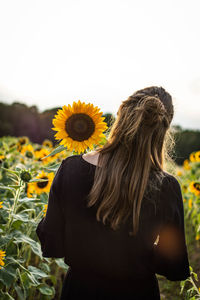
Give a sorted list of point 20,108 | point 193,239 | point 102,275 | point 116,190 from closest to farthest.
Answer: point 116,190 < point 102,275 < point 193,239 < point 20,108

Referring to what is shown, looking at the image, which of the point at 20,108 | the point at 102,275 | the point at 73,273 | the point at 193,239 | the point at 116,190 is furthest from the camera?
the point at 20,108

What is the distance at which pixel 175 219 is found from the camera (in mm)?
1446

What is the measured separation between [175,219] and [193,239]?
4357 mm

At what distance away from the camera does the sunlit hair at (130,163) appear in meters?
1.38

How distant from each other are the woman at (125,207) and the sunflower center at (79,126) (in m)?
0.32

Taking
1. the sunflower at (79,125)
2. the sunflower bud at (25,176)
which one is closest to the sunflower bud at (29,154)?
the sunflower bud at (25,176)

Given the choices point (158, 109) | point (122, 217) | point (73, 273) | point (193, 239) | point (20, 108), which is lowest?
point (193, 239)

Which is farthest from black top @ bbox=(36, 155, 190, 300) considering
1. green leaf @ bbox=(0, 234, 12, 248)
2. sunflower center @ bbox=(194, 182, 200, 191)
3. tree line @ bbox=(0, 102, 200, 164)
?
tree line @ bbox=(0, 102, 200, 164)

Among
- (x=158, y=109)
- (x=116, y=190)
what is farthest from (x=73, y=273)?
(x=158, y=109)

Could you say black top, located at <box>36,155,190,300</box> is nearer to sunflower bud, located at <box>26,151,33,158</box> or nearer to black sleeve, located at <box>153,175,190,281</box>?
black sleeve, located at <box>153,175,190,281</box>

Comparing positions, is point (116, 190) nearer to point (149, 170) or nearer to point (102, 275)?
point (149, 170)

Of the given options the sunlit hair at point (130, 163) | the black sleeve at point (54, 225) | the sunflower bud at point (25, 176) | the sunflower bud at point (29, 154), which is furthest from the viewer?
the sunflower bud at point (29, 154)

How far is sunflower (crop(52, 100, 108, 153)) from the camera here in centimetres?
179

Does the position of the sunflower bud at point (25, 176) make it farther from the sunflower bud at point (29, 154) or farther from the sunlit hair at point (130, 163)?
the sunflower bud at point (29, 154)
